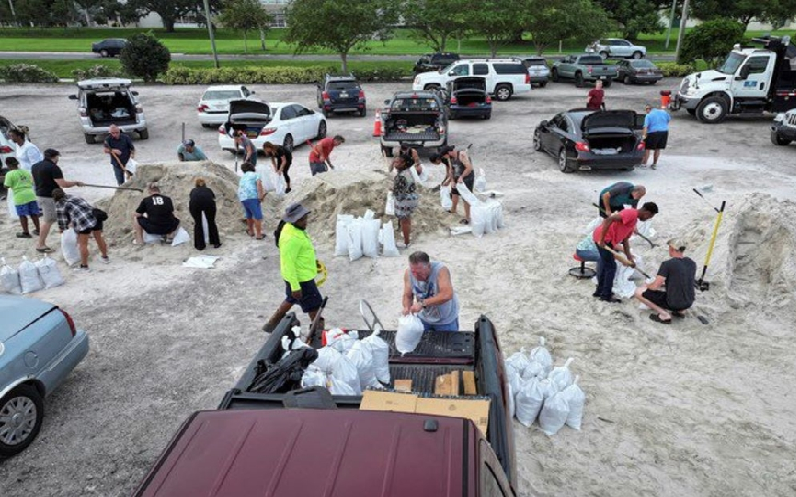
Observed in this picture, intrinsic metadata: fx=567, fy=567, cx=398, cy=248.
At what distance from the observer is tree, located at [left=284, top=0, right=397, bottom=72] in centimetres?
2833

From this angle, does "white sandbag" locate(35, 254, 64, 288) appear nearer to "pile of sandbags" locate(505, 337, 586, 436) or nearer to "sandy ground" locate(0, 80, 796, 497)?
"sandy ground" locate(0, 80, 796, 497)

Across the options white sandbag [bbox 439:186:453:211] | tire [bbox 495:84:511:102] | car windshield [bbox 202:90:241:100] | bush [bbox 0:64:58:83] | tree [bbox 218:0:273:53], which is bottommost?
white sandbag [bbox 439:186:453:211]

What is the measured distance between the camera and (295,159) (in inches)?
631

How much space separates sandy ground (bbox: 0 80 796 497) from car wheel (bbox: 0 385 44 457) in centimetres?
10

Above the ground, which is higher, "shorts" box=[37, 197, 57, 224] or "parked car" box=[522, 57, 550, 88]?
"parked car" box=[522, 57, 550, 88]

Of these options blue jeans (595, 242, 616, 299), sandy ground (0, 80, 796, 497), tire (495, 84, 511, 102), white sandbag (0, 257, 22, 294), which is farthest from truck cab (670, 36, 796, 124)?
white sandbag (0, 257, 22, 294)

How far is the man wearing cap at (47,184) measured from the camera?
31.3ft

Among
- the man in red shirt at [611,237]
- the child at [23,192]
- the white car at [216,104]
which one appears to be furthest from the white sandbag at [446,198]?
the white car at [216,104]

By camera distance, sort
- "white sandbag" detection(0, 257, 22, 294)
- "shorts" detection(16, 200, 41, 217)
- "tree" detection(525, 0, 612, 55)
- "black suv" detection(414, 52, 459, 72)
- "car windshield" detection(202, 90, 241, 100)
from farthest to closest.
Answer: "black suv" detection(414, 52, 459, 72)
"tree" detection(525, 0, 612, 55)
"car windshield" detection(202, 90, 241, 100)
"shorts" detection(16, 200, 41, 217)
"white sandbag" detection(0, 257, 22, 294)

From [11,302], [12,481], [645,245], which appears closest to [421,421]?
[12,481]

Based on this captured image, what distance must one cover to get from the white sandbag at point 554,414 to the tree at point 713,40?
3005 cm

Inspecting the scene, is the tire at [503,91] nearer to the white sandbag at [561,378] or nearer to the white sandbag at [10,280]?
the white sandbag at [10,280]

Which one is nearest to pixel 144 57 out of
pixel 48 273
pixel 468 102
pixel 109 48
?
pixel 109 48

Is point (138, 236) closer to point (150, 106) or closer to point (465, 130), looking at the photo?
point (465, 130)
